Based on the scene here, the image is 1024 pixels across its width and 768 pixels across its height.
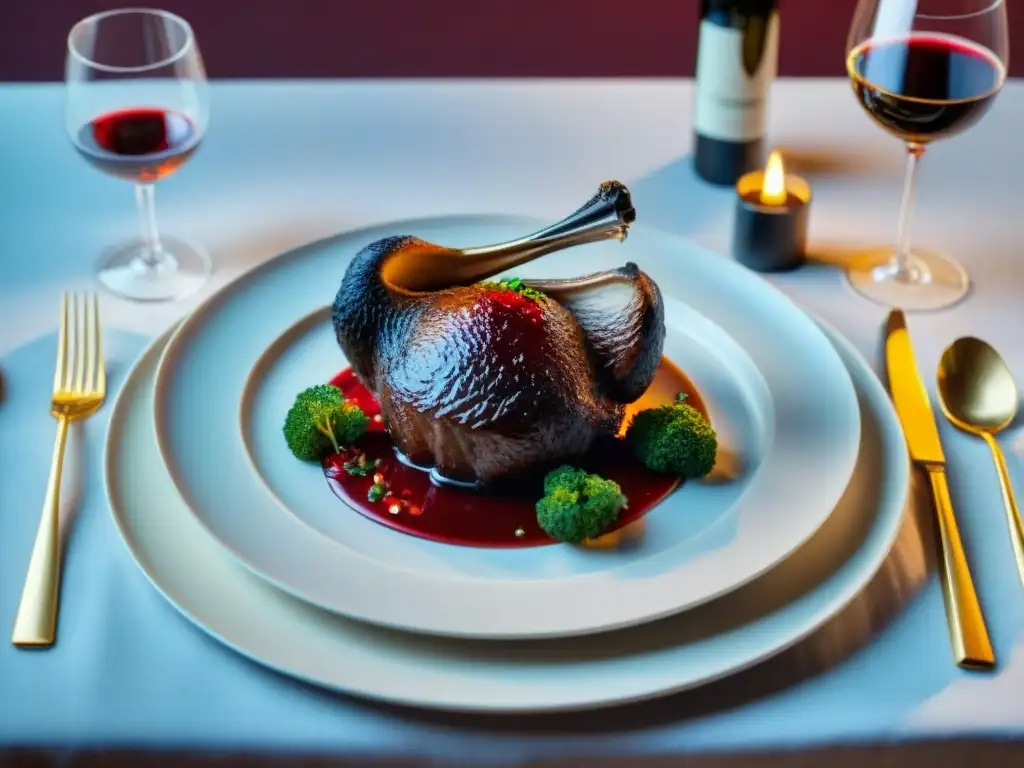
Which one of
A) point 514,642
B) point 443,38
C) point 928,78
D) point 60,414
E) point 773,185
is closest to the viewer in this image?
point 514,642

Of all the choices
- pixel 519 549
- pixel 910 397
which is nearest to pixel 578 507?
pixel 519 549

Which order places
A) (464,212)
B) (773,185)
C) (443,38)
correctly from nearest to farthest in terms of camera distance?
(773,185) < (464,212) < (443,38)

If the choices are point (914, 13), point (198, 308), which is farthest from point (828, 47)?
point (198, 308)

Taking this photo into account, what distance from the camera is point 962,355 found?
4.41ft

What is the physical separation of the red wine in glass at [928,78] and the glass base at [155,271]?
31.2 inches

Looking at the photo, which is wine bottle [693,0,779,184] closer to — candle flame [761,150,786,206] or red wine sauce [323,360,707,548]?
candle flame [761,150,786,206]

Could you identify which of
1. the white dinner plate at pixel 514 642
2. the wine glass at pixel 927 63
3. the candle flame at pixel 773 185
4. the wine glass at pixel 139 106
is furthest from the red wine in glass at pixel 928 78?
the wine glass at pixel 139 106

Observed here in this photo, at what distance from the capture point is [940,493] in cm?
117

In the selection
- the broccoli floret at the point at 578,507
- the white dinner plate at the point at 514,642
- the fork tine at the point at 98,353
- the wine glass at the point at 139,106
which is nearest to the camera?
the white dinner plate at the point at 514,642

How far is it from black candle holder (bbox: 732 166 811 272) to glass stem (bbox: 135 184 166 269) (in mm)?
683

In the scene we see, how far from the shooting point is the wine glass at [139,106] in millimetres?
1430

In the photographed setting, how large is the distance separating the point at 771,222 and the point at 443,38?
5.93ft

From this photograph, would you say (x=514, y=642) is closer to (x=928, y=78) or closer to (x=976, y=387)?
(x=976, y=387)

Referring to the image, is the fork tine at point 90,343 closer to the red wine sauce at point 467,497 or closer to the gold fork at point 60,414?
the gold fork at point 60,414
